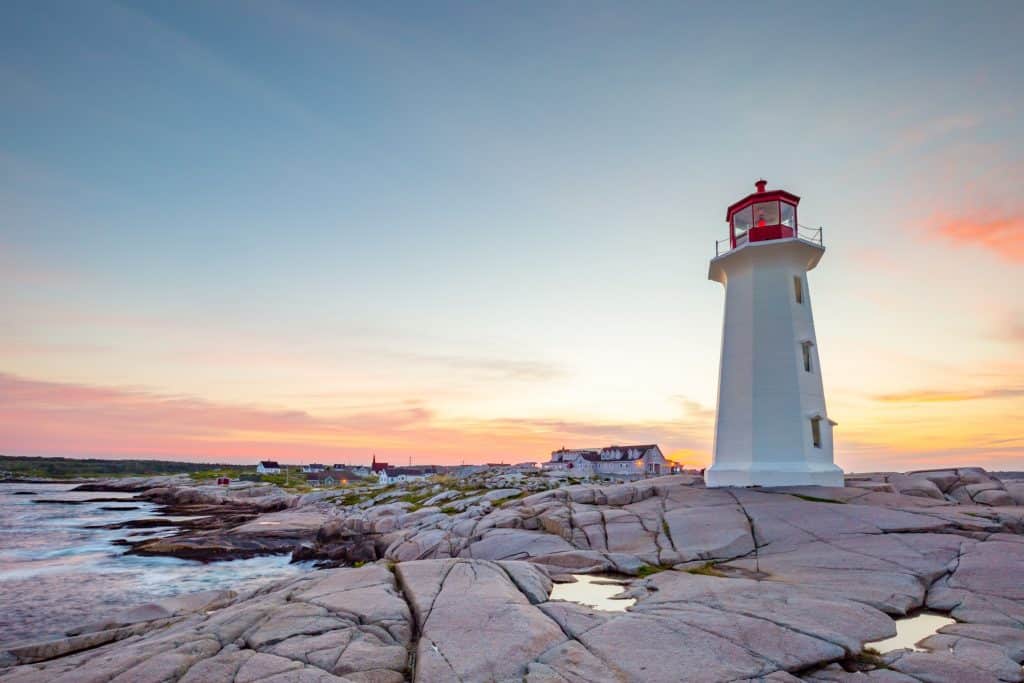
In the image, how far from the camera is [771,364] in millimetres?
23359

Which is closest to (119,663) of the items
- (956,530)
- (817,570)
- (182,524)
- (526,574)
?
(526,574)

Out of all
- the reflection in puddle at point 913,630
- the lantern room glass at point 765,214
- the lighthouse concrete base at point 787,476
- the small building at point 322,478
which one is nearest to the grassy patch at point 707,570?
the reflection in puddle at point 913,630

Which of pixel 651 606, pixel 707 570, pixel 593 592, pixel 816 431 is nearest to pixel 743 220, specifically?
pixel 816 431

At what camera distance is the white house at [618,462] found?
272 ft

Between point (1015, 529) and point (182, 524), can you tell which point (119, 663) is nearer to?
point (1015, 529)

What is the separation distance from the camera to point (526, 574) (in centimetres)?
1301

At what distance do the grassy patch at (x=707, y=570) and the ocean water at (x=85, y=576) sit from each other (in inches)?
749

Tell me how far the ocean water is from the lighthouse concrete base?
839 inches

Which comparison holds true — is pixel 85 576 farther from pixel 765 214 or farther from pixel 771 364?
pixel 765 214

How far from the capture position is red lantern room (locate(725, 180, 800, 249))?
24609 millimetres

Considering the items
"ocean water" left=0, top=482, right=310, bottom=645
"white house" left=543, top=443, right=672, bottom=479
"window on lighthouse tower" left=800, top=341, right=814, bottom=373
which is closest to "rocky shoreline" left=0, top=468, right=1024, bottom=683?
"ocean water" left=0, top=482, right=310, bottom=645

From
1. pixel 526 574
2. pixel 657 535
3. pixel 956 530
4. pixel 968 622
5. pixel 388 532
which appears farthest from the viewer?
pixel 388 532

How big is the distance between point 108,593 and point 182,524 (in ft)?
91.2

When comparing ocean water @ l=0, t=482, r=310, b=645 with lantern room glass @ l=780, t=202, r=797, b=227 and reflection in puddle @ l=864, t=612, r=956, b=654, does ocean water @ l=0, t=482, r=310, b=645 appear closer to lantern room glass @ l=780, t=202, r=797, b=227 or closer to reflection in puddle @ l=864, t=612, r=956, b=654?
reflection in puddle @ l=864, t=612, r=956, b=654
